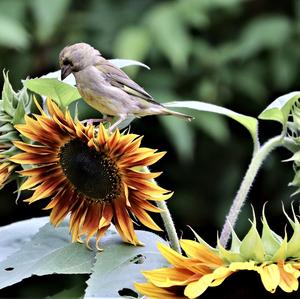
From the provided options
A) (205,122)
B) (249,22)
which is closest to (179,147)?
(205,122)

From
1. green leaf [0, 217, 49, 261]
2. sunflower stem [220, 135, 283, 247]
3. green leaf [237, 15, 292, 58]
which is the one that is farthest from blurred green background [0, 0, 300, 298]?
sunflower stem [220, 135, 283, 247]

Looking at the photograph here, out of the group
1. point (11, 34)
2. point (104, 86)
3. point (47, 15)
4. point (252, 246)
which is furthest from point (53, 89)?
point (47, 15)

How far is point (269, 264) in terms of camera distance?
65 cm

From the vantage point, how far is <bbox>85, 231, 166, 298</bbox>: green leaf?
68 centimetres

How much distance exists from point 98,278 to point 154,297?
48 millimetres

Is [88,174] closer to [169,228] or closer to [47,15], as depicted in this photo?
[169,228]

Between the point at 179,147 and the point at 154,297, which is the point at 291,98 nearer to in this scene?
the point at 154,297

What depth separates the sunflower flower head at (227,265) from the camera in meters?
0.63

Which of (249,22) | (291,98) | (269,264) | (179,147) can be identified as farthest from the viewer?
(249,22)

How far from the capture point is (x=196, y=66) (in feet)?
9.36

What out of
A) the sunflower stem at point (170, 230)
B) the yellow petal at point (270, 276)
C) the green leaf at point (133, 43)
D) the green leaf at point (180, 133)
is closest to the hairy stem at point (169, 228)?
the sunflower stem at point (170, 230)

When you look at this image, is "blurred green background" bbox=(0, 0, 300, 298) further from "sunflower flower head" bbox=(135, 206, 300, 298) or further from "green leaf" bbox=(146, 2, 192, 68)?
"sunflower flower head" bbox=(135, 206, 300, 298)

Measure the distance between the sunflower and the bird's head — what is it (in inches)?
2.4

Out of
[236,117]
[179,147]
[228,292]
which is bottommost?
[179,147]
